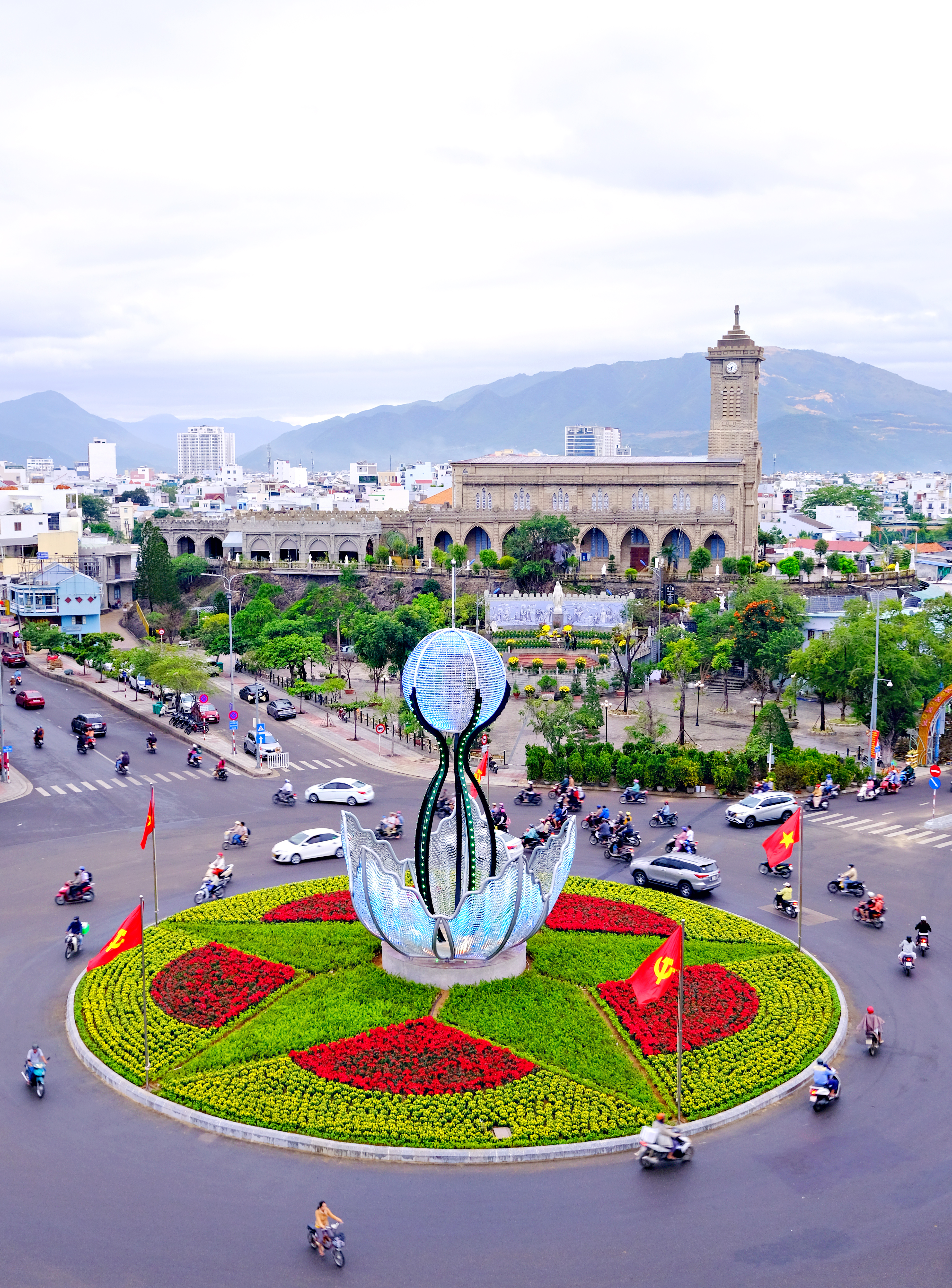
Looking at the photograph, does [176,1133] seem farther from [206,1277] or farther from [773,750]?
[773,750]

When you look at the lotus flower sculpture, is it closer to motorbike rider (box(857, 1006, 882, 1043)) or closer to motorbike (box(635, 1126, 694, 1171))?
motorbike (box(635, 1126, 694, 1171))

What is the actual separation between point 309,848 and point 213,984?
1003cm

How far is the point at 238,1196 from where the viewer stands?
18.3 m

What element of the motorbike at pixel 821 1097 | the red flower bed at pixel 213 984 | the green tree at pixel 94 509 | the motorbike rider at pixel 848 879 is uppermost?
the green tree at pixel 94 509

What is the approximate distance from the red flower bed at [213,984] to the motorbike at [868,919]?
47.1 ft

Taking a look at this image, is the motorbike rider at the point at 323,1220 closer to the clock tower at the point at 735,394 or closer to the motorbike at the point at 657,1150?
the motorbike at the point at 657,1150

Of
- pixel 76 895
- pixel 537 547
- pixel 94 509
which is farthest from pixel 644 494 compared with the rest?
pixel 94 509

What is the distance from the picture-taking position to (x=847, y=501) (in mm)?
166500

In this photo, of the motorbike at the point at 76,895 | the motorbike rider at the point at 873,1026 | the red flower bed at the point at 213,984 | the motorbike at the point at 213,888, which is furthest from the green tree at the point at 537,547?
the motorbike rider at the point at 873,1026

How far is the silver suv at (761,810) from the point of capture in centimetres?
3878

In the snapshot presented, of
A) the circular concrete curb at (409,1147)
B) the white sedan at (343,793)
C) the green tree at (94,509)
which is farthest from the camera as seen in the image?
the green tree at (94,509)

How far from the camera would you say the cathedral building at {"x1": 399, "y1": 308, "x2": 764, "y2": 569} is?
322ft

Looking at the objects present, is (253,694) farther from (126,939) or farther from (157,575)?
(126,939)

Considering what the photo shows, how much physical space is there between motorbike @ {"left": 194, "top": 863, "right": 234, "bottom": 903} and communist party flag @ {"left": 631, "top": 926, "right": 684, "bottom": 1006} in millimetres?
14447
